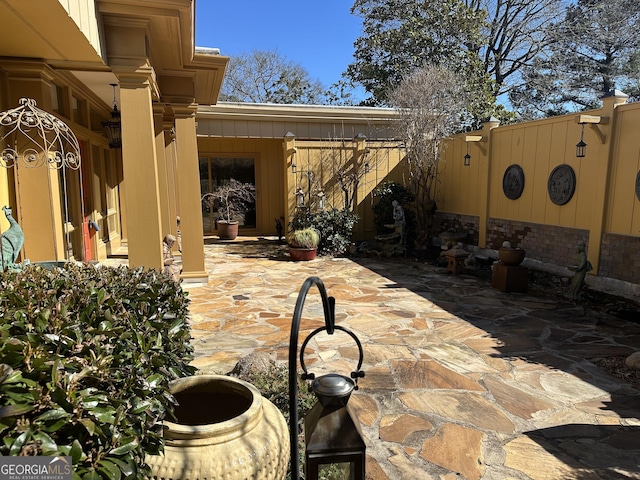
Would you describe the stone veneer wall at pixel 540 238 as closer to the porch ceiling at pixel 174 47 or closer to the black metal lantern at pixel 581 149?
the black metal lantern at pixel 581 149

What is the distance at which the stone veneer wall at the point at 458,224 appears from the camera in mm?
9152

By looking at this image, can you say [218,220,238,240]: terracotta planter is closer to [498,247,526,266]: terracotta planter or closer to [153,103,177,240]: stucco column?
[153,103,177,240]: stucco column

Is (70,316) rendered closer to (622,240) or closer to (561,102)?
(622,240)

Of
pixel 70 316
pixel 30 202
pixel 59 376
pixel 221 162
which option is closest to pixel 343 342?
pixel 70 316

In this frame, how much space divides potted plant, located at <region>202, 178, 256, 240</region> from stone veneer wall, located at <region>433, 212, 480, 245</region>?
16.6 ft

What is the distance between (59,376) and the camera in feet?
4.42

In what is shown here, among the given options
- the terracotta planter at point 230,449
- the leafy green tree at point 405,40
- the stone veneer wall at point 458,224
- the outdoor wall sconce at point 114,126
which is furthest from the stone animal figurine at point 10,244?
the leafy green tree at point 405,40

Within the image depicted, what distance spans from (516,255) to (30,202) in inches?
259

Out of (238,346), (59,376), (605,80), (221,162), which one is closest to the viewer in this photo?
(59,376)

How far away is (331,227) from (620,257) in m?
5.41

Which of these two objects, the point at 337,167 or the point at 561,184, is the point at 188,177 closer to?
the point at 337,167

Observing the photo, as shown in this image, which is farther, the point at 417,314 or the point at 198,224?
the point at 198,224

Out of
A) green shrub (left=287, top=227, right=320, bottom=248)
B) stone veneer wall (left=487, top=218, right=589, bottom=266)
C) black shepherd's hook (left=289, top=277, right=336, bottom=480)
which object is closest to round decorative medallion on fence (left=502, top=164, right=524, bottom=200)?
stone veneer wall (left=487, top=218, right=589, bottom=266)

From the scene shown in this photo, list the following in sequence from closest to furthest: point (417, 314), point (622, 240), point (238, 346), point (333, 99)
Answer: point (238, 346) < point (417, 314) < point (622, 240) < point (333, 99)
